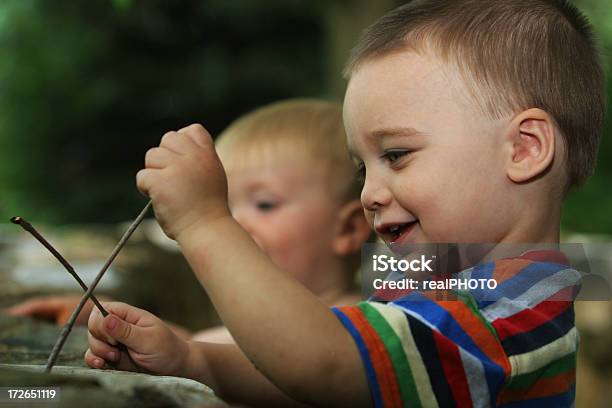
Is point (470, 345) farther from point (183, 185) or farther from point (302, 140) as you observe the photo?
point (302, 140)

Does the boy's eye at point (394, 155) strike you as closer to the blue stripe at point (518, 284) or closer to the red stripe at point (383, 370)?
the blue stripe at point (518, 284)

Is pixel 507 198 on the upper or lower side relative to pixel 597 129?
lower

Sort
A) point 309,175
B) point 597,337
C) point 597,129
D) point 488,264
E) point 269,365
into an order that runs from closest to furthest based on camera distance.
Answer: point 269,365
point 488,264
point 597,129
point 309,175
point 597,337

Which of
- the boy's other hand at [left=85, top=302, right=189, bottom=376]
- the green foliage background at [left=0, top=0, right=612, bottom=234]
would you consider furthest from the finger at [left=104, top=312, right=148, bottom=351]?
the green foliage background at [left=0, top=0, right=612, bottom=234]

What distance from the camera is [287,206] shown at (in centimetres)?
335

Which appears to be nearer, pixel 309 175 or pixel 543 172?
pixel 543 172

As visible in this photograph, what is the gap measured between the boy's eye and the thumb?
631mm

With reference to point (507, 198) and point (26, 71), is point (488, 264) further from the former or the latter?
point (26, 71)

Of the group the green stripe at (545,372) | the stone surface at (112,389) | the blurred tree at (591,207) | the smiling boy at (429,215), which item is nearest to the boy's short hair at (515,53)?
the smiling boy at (429,215)

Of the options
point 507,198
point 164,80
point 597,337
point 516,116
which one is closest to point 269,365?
point 507,198

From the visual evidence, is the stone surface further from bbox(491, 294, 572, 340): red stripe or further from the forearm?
bbox(491, 294, 572, 340): red stripe

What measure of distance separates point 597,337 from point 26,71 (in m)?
5.72

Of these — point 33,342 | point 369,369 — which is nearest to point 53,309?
point 33,342

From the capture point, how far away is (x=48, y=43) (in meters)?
8.11
